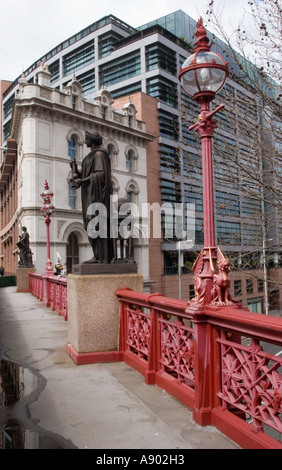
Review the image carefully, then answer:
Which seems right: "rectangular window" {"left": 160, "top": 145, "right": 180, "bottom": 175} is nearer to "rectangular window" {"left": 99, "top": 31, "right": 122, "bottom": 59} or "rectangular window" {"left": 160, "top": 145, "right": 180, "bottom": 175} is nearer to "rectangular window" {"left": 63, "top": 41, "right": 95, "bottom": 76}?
"rectangular window" {"left": 99, "top": 31, "right": 122, "bottom": 59}

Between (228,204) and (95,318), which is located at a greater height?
(228,204)

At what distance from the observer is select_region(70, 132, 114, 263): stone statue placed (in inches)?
254

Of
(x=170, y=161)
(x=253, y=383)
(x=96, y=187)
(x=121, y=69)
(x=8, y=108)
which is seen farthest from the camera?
(x=8, y=108)

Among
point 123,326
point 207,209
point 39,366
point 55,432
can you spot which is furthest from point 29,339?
point 207,209

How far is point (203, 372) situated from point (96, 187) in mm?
3717

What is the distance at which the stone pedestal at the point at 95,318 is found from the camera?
5.98 metres

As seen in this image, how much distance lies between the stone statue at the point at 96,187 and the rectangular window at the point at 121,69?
4087cm

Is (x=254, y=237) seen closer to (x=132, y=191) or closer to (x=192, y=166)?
(x=192, y=166)

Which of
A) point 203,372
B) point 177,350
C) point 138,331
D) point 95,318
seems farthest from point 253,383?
point 95,318

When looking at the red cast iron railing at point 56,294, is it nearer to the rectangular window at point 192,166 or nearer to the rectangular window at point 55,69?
the rectangular window at point 192,166

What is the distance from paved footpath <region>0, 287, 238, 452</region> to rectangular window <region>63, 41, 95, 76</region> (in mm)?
55062

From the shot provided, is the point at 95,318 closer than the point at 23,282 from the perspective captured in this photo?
Yes

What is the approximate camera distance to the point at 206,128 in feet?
13.7

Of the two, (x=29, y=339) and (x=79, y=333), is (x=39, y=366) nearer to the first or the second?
(x=79, y=333)
